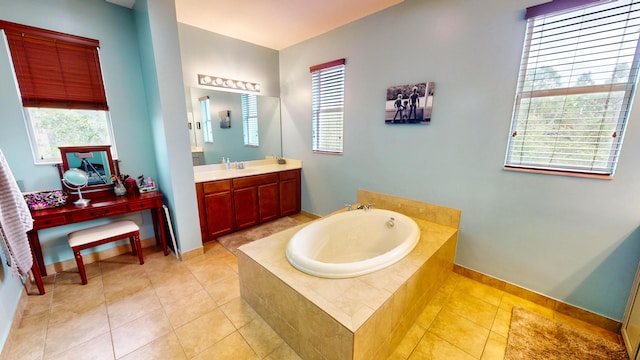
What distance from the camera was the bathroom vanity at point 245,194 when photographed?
2922 mm

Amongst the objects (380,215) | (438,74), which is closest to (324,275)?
(380,215)

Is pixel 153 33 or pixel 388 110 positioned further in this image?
pixel 388 110

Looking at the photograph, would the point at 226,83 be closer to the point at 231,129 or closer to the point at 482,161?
the point at 231,129

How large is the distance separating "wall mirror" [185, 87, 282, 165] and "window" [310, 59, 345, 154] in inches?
30.8

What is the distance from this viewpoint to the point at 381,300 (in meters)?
1.37

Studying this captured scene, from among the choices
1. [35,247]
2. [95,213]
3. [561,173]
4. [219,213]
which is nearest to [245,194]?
[219,213]

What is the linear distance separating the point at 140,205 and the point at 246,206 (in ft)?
3.93

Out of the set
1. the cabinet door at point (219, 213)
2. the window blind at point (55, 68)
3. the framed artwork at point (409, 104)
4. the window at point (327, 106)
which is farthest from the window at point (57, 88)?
the framed artwork at point (409, 104)

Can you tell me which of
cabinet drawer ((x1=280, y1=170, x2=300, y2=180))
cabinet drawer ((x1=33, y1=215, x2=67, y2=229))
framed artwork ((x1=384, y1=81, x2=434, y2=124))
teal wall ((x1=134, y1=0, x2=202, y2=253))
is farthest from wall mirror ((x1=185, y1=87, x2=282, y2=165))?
framed artwork ((x1=384, y1=81, x2=434, y2=124))

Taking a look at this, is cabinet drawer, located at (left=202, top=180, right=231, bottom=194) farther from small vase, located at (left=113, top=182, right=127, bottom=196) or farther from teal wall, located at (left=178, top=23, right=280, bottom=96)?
teal wall, located at (left=178, top=23, right=280, bottom=96)

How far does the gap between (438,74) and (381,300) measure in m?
2.05

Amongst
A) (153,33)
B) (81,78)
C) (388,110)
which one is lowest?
(388,110)

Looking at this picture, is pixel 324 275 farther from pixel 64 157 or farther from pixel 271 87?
pixel 271 87

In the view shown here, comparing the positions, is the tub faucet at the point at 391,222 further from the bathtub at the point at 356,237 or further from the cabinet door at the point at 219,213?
the cabinet door at the point at 219,213
